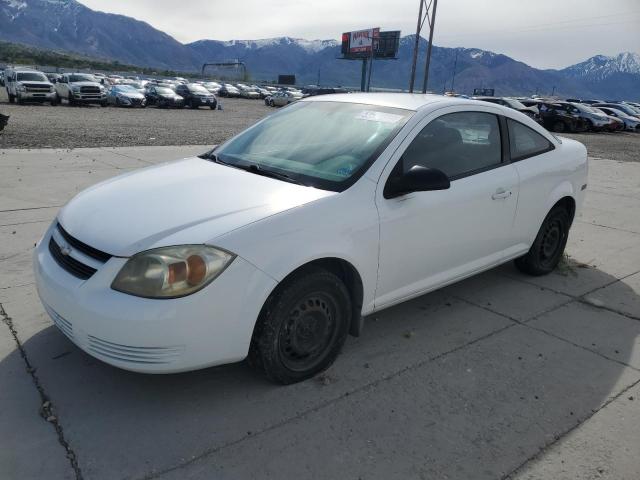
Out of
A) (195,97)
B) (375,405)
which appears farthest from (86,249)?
(195,97)

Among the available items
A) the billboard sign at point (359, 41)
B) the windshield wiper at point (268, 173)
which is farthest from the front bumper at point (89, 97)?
the billboard sign at point (359, 41)

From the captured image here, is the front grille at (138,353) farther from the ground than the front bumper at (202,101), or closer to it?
farther from the ground

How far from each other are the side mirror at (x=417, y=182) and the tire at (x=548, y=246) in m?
2.03

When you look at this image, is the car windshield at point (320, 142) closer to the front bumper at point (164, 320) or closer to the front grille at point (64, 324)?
the front bumper at point (164, 320)

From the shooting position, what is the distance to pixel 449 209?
357 centimetres

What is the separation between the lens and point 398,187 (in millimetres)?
3184

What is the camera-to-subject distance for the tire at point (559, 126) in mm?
27867

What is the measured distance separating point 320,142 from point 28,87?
27.4 m

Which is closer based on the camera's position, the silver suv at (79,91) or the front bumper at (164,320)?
the front bumper at (164,320)

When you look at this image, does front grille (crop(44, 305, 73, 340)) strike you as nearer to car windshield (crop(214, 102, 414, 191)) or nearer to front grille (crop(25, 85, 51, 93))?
car windshield (crop(214, 102, 414, 191))

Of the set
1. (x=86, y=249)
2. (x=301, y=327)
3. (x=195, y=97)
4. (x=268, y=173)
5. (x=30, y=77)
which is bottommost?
(x=195, y=97)

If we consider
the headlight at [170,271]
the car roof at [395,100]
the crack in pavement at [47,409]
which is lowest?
the crack in pavement at [47,409]

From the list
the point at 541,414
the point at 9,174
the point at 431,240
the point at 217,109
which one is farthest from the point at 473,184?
the point at 217,109

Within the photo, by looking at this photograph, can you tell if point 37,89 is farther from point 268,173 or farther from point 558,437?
point 558,437
